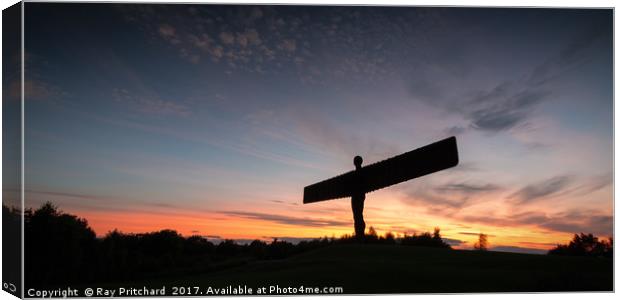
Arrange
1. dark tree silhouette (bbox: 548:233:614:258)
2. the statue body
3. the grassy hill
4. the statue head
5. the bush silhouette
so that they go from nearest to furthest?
the bush silhouette → the grassy hill → dark tree silhouette (bbox: 548:233:614:258) → the statue body → the statue head

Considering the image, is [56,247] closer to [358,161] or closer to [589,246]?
[358,161]

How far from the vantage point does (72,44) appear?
40.7 ft

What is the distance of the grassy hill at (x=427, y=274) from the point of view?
12102mm

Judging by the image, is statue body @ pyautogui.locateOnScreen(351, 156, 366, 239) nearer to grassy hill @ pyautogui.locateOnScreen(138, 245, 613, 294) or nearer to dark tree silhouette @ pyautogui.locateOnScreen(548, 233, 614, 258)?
grassy hill @ pyautogui.locateOnScreen(138, 245, 613, 294)

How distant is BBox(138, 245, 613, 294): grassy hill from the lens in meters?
12.1

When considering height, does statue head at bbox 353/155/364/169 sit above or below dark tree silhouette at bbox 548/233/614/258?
above

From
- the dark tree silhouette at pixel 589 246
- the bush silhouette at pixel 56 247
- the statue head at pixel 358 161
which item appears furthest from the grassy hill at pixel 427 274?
the statue head at pixel 358 161

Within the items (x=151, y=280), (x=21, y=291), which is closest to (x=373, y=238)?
(x=151, y=280)

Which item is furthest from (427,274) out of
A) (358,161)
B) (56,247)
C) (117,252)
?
(56,247)

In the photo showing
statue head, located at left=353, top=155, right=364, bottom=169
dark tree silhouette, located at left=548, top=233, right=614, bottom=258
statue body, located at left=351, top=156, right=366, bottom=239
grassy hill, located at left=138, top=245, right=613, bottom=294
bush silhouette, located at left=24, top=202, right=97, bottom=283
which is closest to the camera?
bush silhouette, located at left=24, top=202, right=97, bottom=283

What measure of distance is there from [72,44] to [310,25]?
19.9 feet

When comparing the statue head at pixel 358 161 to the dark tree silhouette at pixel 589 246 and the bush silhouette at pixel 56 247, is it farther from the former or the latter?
the bush silhouette at pixel 56 247

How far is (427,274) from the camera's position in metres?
Result: 12.5

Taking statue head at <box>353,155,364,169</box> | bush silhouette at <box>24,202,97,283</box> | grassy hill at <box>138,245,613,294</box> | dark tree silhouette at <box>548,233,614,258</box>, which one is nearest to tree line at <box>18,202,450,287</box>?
bush silhouette at <box>24,202,97,283</box>
